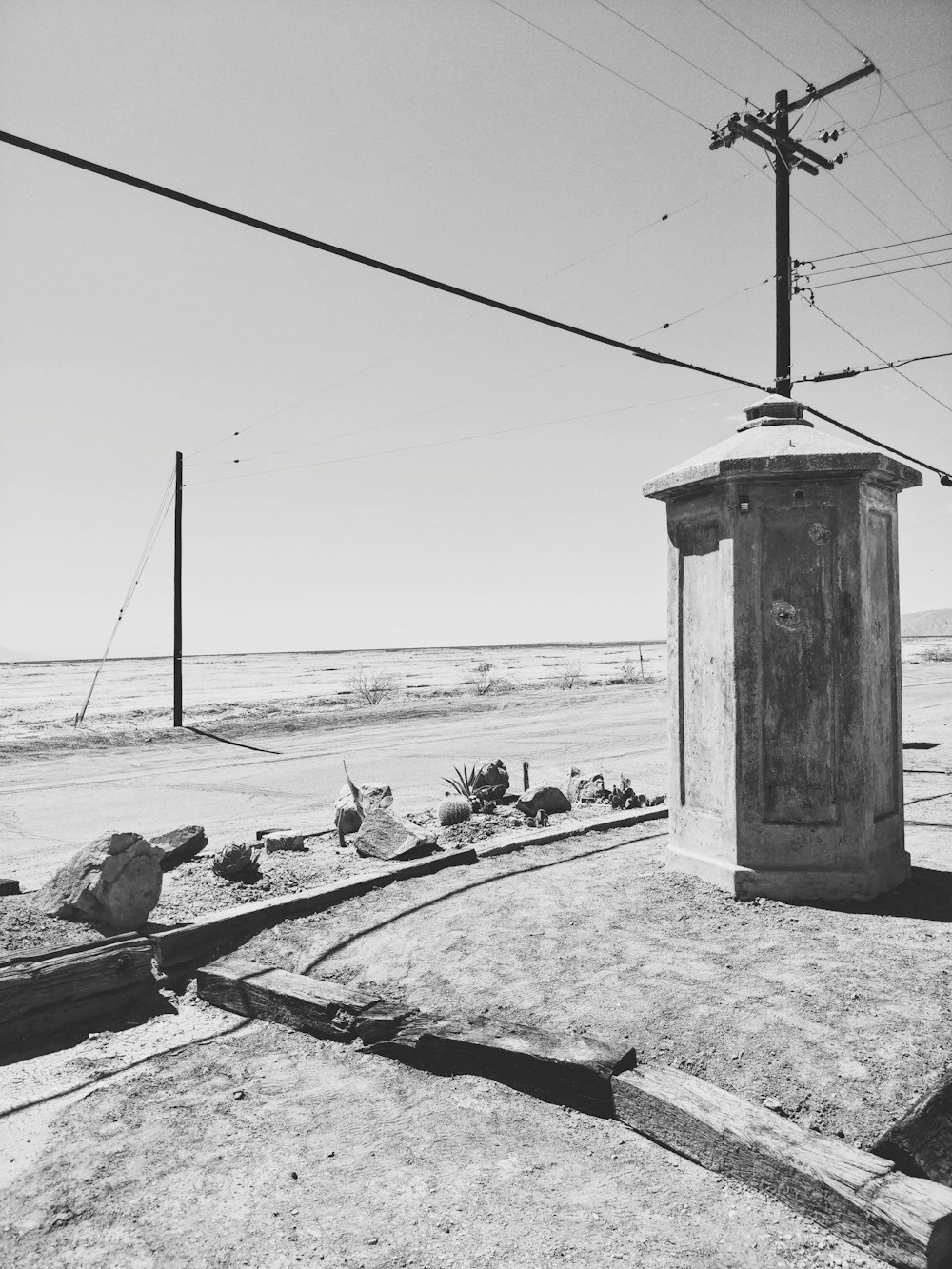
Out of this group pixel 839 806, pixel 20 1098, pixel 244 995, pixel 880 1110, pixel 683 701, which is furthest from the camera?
Answer: pixel 683 701

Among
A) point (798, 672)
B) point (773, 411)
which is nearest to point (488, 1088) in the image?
point (798, 672)

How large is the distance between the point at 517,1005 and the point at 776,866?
223 cm

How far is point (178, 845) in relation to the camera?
22.2ft

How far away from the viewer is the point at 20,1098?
3529mm

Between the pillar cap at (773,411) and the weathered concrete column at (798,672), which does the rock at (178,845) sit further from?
the pillar cap at (773,411)

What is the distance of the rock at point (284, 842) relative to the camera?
7.21 m

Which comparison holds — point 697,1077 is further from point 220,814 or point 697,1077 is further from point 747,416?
point 220,814

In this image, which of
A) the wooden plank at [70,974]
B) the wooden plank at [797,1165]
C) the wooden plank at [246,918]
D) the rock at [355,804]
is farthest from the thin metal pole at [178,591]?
the wooden plank at [797,1165]

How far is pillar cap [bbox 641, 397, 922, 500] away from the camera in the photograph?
210 inches

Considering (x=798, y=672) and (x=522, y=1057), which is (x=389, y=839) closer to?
(x=798, y=672)

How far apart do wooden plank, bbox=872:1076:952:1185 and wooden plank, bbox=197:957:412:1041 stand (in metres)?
1.96

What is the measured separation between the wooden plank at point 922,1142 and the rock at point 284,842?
5.32 m

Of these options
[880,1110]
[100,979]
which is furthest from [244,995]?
[880,1110]

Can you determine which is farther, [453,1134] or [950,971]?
[950,971]
